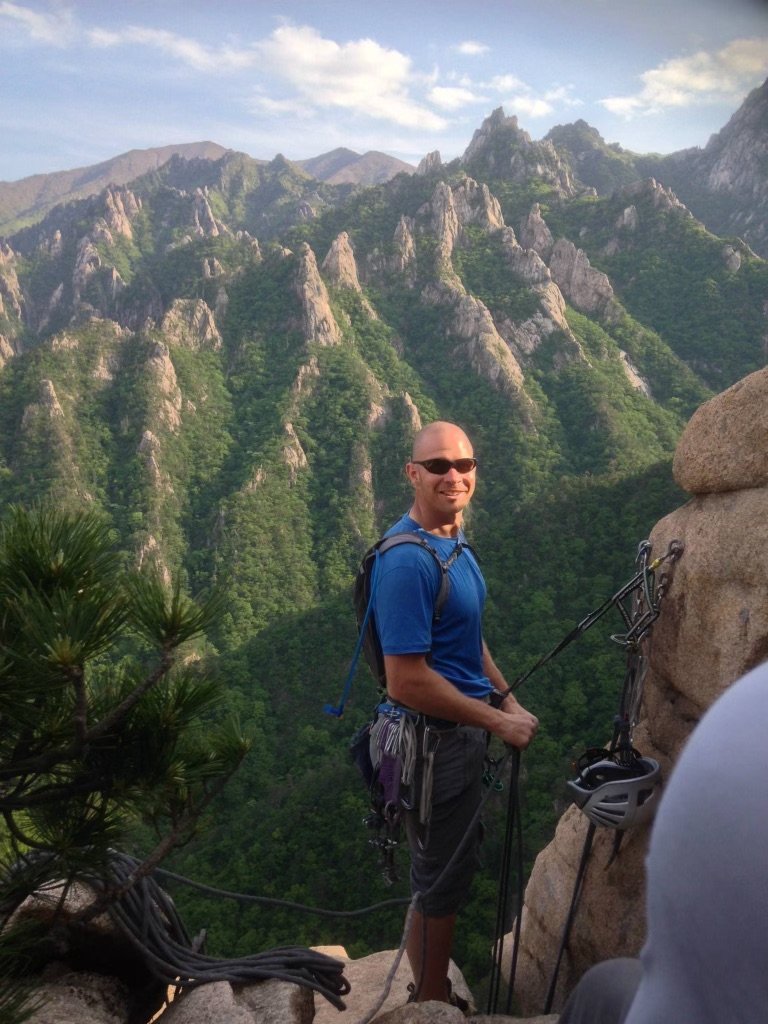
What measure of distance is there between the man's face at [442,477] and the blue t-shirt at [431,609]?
118 millimetres

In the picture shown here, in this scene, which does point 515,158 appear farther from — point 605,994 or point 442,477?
point 605,994

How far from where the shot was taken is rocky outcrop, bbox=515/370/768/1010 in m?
2.76

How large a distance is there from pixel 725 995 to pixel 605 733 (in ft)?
59.5

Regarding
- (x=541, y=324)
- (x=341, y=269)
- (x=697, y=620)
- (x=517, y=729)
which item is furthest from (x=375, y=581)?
(x=341, y=269)

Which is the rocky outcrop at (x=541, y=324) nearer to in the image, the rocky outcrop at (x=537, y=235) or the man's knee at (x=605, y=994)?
the rocky outcrop at (x=537, y=235)

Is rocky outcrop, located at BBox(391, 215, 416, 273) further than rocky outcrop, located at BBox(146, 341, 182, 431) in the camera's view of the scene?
Yes

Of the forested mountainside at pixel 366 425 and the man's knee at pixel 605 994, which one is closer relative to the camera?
the man's knee at pixel 605 994

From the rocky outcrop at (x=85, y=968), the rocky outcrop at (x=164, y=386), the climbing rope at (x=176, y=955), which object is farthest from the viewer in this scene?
the rocky outcrop at (x=164, y=386)

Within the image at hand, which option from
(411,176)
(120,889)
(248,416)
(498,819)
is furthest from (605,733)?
(411,176)

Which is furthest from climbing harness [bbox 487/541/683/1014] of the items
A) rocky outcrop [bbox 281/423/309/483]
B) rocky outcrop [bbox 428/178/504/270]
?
rocky outcrop [bbox 428/178/504/270]

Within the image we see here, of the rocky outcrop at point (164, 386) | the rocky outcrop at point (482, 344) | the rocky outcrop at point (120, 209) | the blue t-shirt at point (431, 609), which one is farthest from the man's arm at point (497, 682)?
the rocky outcrop at point (120, 209)

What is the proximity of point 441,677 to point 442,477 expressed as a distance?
2.76 feet

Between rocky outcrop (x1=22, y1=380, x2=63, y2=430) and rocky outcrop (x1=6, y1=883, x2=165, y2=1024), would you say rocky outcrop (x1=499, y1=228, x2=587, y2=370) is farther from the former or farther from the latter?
rocky outcrop (x1=6, y1=883, x2=165, y2=1024)

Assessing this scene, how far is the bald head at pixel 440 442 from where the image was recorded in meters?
2.86
